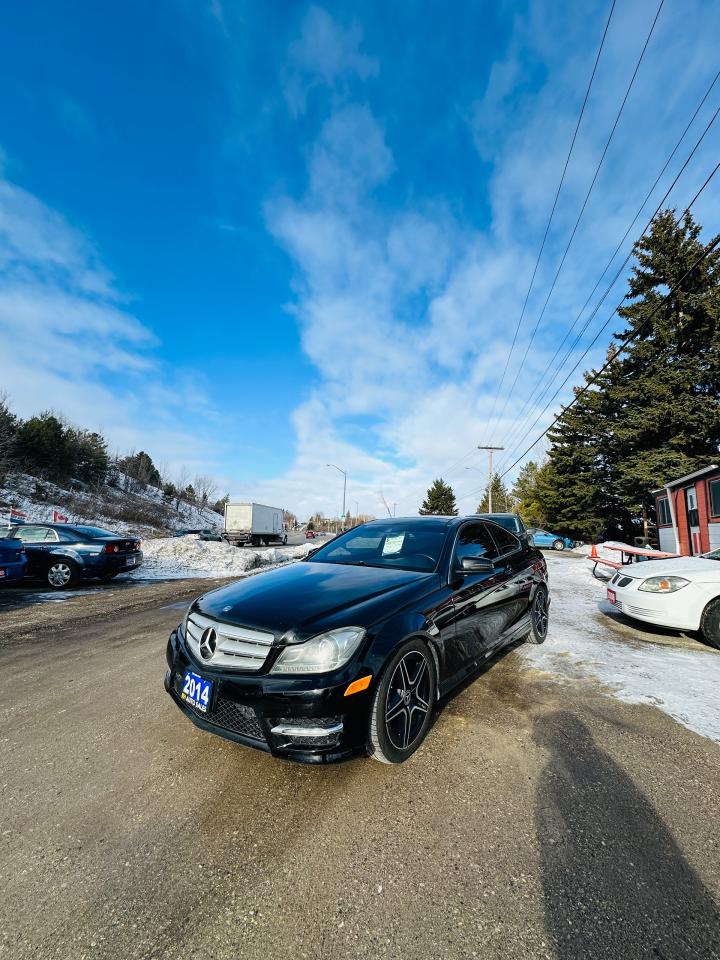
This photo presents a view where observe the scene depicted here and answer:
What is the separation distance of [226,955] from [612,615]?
6.90 metres

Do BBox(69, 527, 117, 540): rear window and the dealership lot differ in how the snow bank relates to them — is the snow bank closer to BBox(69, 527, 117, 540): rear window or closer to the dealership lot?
BBox(69, 527, 117, 540): rear window

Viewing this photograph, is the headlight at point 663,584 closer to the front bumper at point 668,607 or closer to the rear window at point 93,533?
the front bumper at point 668,607

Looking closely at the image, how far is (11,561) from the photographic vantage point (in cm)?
767

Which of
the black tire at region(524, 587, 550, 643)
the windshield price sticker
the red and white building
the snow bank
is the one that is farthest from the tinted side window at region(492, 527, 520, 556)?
the red and white building

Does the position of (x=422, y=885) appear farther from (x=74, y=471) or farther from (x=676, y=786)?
(x=74, y=471)

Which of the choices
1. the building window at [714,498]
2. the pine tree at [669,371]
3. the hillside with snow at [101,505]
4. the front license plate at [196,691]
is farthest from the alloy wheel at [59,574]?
the pine tree at [669,371]

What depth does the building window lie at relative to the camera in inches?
589

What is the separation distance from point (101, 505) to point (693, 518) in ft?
163

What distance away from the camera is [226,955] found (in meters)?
1.33

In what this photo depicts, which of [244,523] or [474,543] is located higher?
[244,523]

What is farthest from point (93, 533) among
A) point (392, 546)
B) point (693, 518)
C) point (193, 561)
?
point (693, 518)

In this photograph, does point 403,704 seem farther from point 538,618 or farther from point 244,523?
point 244,523

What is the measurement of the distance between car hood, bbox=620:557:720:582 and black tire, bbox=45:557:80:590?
1096cm

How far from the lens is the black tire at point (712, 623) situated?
471 cm
